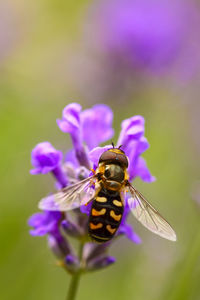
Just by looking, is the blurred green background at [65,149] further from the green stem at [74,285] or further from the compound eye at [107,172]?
the compound eye at [107,172]

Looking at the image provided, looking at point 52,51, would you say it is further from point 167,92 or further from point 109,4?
point 167,92

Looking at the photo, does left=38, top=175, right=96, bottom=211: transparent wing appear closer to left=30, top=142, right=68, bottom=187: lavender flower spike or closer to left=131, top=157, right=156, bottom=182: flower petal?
left=30, top=142, right=68, bottom=187: lavender flower spike

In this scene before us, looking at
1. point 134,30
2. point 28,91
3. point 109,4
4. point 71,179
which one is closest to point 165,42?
point 134,30

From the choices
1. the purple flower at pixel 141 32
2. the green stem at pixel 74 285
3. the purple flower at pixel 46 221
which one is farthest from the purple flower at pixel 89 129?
the purple flower at pixel 141 32

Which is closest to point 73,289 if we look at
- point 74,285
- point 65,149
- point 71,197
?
point 74,285

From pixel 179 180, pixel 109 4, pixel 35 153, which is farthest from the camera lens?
pixel 109 4
